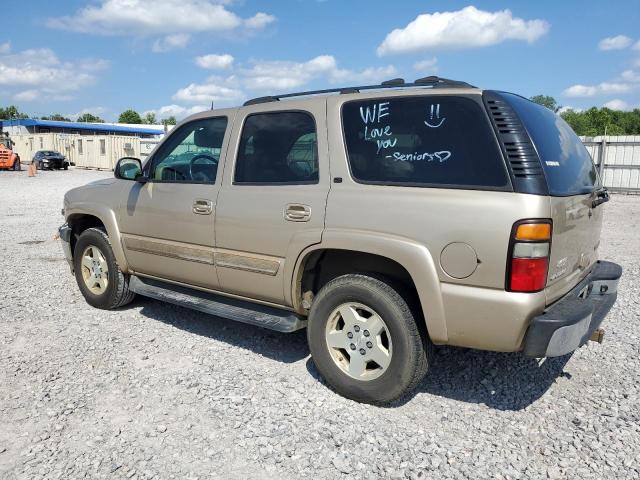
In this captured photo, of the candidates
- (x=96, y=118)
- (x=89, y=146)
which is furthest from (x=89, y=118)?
(x=89, y=146)

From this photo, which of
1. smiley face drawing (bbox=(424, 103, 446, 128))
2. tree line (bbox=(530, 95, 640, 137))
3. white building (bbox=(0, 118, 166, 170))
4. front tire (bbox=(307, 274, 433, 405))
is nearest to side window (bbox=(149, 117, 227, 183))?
front tire (bbox=(307, 274, 433, 405))

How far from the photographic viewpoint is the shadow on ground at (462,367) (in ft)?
11.9

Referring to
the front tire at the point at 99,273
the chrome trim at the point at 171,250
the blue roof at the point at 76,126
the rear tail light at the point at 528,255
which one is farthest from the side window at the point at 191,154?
the blue roof at the point at 76,126

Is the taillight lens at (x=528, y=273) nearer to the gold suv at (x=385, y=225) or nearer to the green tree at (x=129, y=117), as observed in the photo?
the gold suv at (x=385, y=225)

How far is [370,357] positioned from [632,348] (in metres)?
2.46

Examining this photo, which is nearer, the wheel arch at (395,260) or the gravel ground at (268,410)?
the gravel ground at (268,410)

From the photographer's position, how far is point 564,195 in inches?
119

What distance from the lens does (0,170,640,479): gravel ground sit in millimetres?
2820

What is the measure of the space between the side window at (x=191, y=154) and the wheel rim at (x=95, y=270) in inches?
44.8

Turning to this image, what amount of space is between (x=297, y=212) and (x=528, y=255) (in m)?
1.51

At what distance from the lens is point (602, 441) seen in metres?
3.01

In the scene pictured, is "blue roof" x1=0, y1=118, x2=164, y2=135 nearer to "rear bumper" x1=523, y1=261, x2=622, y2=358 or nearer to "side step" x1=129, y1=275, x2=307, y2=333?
"side step" x1=129, y1=275, x2=307, y2=333

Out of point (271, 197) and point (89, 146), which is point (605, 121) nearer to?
point (89, 146)

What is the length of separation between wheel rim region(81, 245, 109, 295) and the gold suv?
0.86 metres
